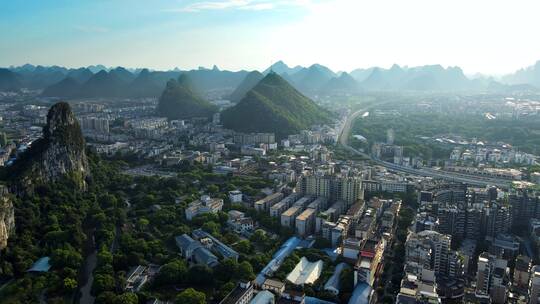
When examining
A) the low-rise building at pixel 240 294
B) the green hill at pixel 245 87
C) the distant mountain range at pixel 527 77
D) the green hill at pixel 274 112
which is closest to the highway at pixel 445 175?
the green hill at pixel 274 112

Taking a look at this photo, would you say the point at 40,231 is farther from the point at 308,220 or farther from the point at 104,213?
the point at 308,220

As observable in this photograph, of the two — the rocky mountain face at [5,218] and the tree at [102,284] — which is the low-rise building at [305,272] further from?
the rocky mountain face at [5,218]

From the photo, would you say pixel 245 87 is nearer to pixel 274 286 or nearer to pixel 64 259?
pixel 64 259

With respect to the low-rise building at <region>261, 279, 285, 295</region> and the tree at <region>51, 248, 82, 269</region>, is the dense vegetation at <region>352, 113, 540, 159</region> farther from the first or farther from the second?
the tree at <region>51, 248, 82, 269</region>

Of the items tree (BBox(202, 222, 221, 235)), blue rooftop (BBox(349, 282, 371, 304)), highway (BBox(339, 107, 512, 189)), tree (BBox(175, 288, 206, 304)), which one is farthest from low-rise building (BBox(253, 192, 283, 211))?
highway (BBox(339, 107, 512, 189))

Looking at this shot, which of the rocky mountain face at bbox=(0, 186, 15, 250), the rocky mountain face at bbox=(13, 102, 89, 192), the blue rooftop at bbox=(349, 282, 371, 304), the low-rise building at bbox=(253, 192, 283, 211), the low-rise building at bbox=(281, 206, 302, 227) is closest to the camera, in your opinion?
the blue rooftop at bbox=(349, 282, 371, 304)

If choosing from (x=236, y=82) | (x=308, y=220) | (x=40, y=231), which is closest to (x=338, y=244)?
(x=308, y=220)

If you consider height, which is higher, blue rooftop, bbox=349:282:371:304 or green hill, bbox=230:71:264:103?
green hill, bbox=230:71:264:103
